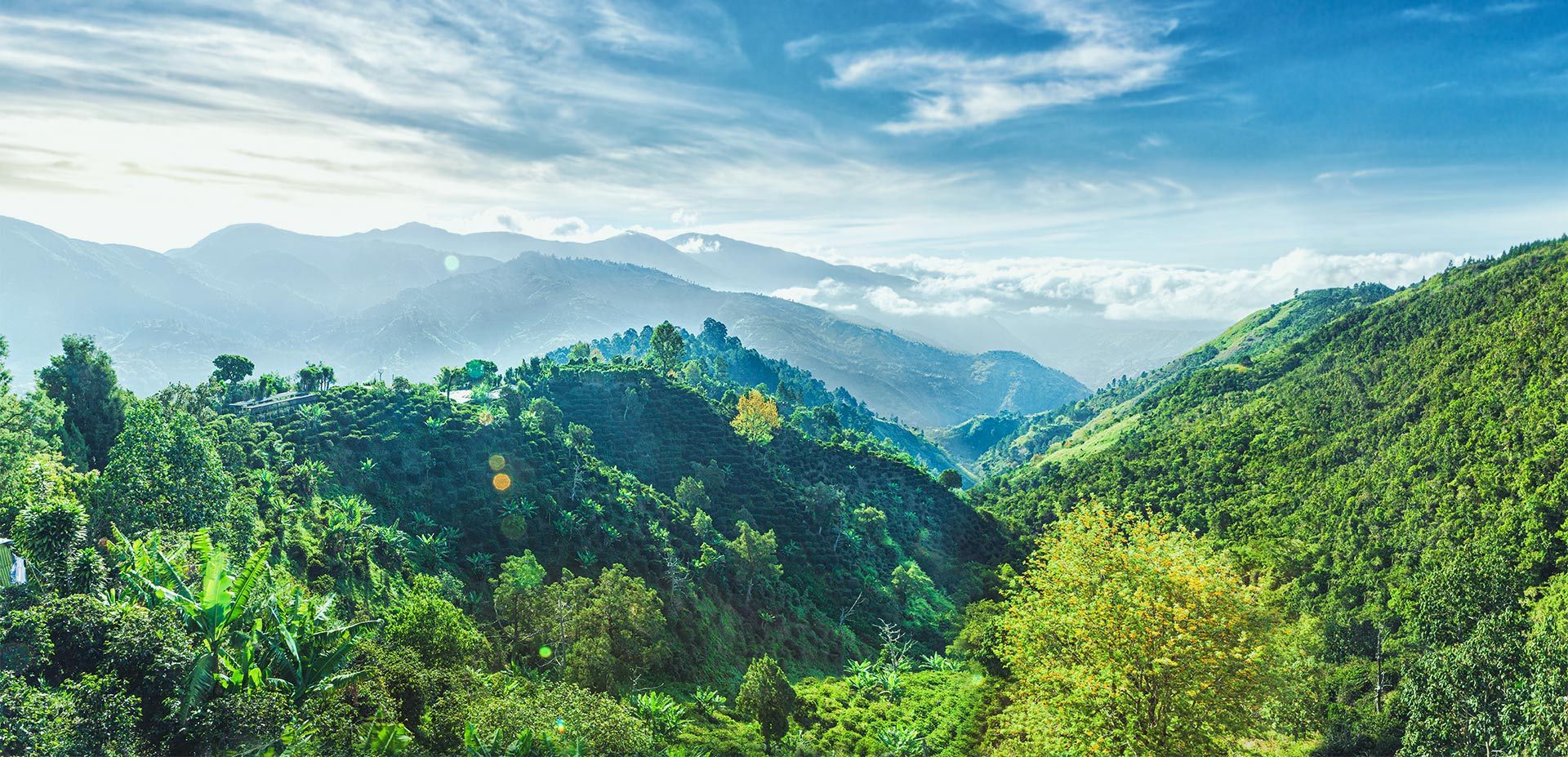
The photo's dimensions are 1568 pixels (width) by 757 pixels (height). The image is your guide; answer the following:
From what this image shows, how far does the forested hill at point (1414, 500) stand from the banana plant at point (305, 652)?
52852 millimetres

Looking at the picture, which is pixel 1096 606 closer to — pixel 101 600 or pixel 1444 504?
pixel 101 600

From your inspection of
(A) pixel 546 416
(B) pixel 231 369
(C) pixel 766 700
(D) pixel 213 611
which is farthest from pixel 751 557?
(B) pixel 231 369

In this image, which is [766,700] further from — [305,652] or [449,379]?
[449,379]

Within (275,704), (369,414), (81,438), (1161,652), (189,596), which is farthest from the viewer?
(369,414)

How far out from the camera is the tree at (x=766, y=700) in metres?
39.0

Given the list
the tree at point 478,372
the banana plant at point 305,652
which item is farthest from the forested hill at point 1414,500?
the tree at point 478,372

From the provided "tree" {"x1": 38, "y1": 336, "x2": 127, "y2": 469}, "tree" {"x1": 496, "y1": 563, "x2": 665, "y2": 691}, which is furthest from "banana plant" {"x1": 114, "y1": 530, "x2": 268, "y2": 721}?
"tree" {"x1": 38, "y1": 336, "x2": 127, "y2": 469}

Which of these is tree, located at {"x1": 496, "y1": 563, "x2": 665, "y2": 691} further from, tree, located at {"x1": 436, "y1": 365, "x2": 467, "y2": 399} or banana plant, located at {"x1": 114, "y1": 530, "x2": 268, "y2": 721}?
tree, located at {"x1": 436, "y1": 365, "x2": 467, "y2": 399}

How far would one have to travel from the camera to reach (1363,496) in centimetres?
7925

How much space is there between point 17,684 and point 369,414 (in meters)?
58.1

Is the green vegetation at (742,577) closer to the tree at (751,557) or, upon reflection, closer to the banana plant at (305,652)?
the banana plant at (305,652)

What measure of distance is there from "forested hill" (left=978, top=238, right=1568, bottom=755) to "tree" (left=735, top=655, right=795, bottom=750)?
35.6m

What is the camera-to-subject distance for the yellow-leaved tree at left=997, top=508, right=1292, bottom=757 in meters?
27.0

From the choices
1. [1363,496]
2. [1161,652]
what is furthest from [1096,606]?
[1363,496]
